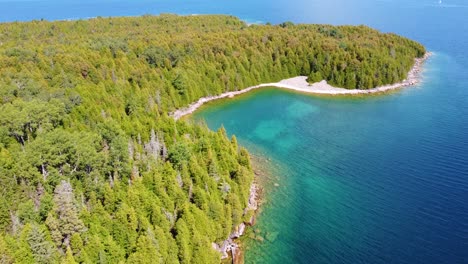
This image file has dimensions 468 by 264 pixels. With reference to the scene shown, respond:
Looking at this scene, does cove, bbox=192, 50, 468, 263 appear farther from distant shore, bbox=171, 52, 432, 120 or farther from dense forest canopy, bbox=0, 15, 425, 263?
dense forest canopy, bbox=0, 15, 425, 263

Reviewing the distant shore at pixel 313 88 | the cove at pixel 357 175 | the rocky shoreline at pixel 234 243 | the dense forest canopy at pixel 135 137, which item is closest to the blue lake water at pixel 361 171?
the cove at pixel 357 175

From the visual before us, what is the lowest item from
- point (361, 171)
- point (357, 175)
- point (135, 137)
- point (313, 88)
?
point (357, 175)

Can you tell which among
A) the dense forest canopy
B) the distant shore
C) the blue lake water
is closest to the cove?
the blue lake water

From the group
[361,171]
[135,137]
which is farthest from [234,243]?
[361,171]

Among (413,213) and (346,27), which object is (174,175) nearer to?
(413,213)

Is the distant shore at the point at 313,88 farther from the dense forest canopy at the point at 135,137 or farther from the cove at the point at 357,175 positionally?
the cove at the point at 357,175

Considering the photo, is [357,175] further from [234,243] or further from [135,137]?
[135,137]
